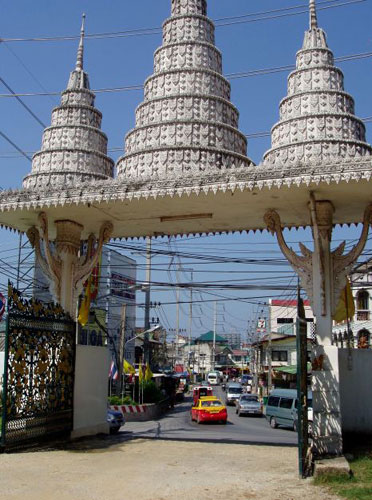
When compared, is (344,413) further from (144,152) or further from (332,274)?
(144,152)

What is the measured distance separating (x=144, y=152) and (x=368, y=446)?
7898 millimetres

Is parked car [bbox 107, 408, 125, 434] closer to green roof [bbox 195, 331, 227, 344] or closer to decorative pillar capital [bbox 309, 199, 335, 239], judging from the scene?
decorative pillar capital [bbox 309, 199, 335, 239]

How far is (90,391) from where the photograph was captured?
488 inches

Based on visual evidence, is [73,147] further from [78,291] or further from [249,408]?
[249,408]

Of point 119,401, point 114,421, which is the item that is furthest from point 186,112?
point 119,401

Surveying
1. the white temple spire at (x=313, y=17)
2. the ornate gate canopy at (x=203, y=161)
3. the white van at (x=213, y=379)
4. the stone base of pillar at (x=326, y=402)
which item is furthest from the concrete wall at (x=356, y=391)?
the white van at (x=213, y=379)

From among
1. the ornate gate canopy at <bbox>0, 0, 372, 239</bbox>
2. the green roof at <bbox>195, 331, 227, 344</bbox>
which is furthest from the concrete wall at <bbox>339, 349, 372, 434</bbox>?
the green roof at <bbox>195, 331, 227, 344</bbox>

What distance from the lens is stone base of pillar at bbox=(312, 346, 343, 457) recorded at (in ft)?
30.0

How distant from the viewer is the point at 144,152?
12.9m

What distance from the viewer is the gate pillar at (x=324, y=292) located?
30.4 ft

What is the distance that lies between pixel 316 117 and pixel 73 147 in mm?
6719

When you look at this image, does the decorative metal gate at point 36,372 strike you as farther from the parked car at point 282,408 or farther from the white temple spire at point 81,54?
the parked car at point 282,408

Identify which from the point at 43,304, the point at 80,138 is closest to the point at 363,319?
the point at 80,138

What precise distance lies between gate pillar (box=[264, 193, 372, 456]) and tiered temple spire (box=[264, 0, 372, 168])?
1.76 metres
